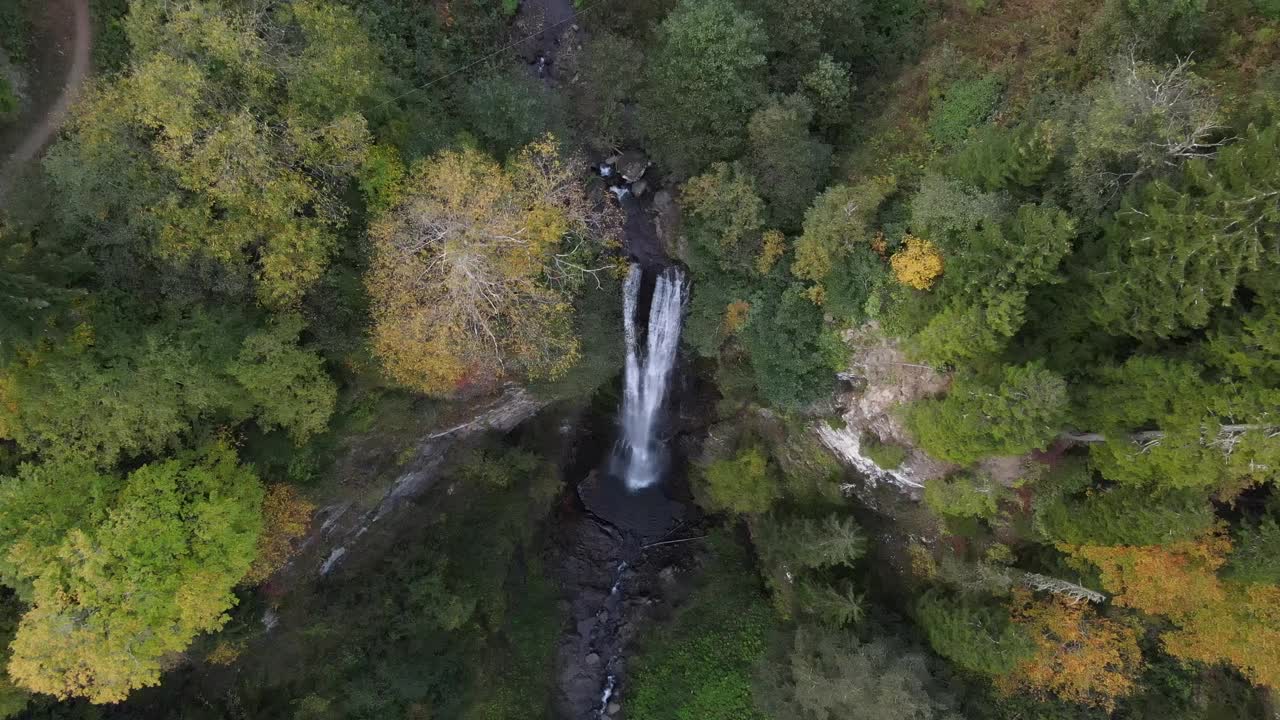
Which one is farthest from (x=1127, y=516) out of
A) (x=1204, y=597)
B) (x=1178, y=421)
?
(x=1204, y=597)

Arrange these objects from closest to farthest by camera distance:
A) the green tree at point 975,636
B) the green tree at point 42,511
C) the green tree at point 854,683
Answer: the green tree at point 42,511 < the green tree at point 975,636 < the green tree at point 854,683

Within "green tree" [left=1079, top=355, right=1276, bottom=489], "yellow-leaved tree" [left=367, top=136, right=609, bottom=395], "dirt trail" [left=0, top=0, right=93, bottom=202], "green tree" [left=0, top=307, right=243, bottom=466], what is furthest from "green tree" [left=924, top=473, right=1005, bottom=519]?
"dirt trail" [left=0, top=0, right=93, bottom=202]

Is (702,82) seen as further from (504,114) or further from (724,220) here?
(504,114)

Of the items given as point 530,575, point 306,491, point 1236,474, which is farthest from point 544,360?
point 1236,474

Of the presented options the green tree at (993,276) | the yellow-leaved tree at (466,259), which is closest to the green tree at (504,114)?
the yellow-leaved tree at (466,259)

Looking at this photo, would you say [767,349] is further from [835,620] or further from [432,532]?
[432,532]

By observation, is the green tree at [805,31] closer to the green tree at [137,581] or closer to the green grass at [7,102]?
the green tree at [137,581]
